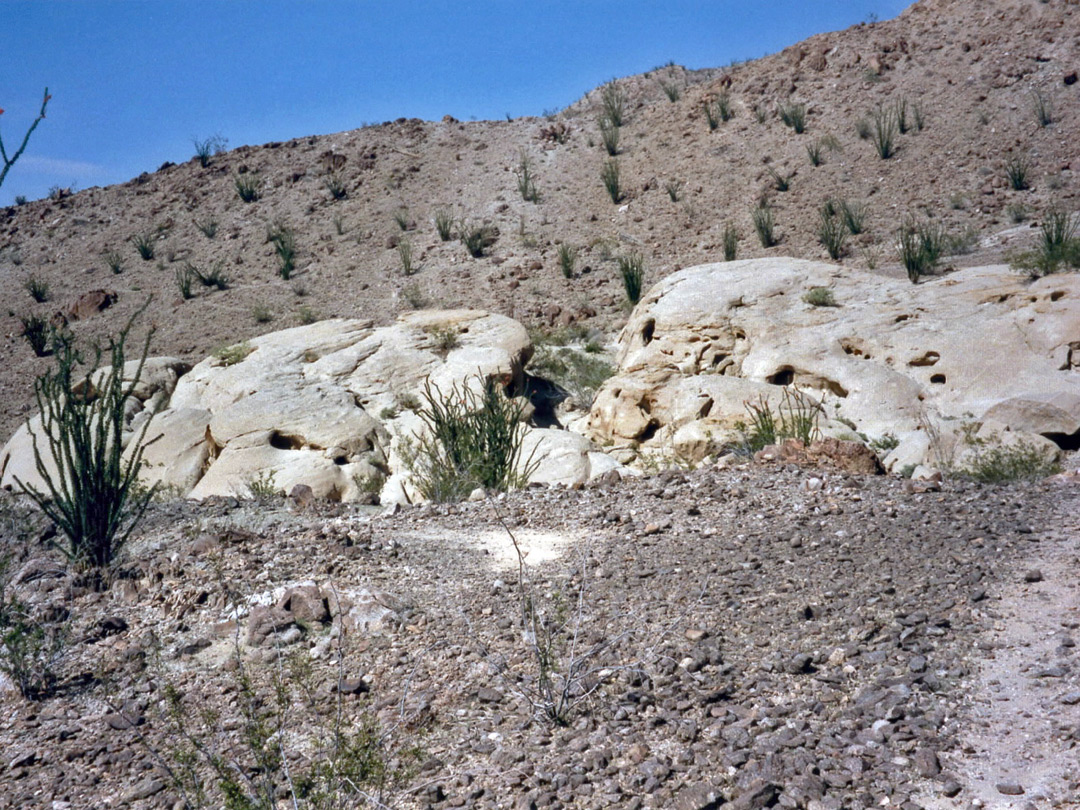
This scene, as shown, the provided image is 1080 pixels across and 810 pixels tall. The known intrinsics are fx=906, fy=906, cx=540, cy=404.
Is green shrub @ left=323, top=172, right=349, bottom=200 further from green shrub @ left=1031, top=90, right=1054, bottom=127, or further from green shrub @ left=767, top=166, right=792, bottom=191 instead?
green shrub @ left=1031, top=90, right=1054, bottom=127

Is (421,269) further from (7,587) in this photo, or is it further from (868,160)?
(7,587)

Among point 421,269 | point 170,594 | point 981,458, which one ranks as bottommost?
point 981,458

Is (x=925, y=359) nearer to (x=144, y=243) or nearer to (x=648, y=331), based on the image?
(x=648, y=331)

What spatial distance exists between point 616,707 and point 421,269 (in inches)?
733

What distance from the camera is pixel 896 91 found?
23.3 metres

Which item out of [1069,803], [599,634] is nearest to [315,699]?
[599,634]

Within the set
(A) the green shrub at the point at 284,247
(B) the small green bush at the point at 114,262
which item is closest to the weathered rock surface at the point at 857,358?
(A) the green shrub at the point at 284,247

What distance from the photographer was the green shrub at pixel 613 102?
27078 mm

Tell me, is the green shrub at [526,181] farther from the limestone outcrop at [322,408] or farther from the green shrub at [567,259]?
the limestone outcrop at [322,408]

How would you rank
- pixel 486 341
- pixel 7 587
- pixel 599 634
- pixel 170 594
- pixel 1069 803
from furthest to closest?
pixel 486 341
pixel 7 587
pixel 170 594
pixel 599 634
pixel 1069 803

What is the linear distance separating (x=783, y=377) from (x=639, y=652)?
26.6ft

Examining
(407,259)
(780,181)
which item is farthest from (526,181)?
(780,181)

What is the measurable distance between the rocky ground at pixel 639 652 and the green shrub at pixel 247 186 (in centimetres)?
2146

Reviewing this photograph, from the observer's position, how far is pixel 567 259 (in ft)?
65.1
